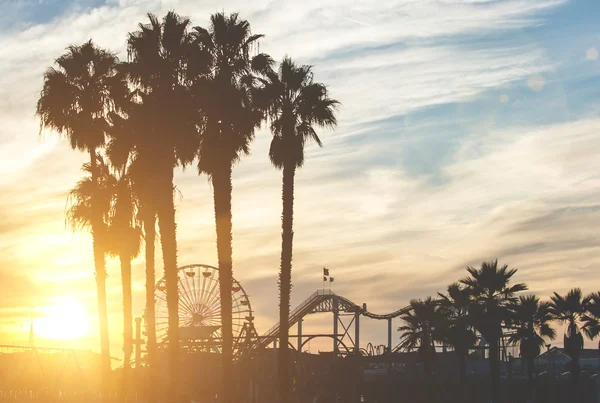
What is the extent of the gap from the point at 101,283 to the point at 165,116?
36.4 feet

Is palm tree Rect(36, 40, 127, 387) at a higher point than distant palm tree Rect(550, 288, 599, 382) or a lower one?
higher

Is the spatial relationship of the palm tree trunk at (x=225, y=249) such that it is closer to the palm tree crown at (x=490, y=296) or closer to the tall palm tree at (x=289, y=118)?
the tall palm tree at (x=289, y=118)

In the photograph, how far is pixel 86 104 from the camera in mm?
40406

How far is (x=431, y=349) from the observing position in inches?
2458

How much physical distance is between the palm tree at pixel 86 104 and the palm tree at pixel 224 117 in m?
6.97

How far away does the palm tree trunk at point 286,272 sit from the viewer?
35375 mm

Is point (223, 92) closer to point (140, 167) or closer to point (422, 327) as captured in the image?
point (140, 167)

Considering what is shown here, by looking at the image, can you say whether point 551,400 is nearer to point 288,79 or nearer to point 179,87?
point 288,79

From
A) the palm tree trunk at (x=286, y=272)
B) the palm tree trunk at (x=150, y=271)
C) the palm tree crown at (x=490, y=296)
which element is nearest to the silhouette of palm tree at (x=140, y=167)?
the palm tree trunk at (x=150, y=271)

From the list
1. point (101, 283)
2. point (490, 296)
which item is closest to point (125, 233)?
point (101, 283)

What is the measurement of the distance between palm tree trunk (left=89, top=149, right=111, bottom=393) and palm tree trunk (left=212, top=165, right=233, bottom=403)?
968cm

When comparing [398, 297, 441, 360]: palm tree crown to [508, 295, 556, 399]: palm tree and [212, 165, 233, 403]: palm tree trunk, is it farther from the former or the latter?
[212, 165, 233, 403]: palm tree trunk

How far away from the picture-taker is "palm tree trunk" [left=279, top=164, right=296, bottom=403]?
116 ft

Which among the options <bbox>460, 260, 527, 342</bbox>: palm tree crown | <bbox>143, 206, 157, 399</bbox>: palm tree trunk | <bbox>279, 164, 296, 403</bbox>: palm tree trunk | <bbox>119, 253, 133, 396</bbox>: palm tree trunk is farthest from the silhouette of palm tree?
<bbox>460, 260, 527, 342</bbox>: palm tree crown
